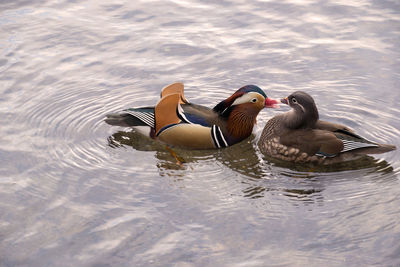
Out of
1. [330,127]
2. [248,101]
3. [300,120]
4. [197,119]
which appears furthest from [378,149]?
[197,119]

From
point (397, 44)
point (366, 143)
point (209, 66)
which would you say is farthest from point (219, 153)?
point (397, 44)

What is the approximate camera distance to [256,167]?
300 inches

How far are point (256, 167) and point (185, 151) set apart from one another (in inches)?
39.2

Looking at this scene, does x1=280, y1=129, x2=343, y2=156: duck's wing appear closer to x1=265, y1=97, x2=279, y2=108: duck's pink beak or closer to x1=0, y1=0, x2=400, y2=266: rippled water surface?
x1=0, y1=0, x2=400, y2=266: rippled water surface

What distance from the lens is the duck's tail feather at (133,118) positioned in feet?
26.3

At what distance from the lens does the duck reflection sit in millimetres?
7074

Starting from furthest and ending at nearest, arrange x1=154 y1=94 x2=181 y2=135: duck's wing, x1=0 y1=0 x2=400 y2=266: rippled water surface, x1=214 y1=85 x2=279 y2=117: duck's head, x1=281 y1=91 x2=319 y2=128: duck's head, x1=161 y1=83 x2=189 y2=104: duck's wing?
x1=161 y1=83 x2=189 y2=104: duck's wing, x1=214 y1=85 x2=279 y2=117: duck's head, x1=154 y1=94 x2=181 y2=135: duck's wing, x1=281 y1=91 x2=319 y2=128: duck's head, x1=0 y1=0 x2=400 y2=266: rippled water surface

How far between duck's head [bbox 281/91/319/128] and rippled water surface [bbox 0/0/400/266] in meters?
0.58

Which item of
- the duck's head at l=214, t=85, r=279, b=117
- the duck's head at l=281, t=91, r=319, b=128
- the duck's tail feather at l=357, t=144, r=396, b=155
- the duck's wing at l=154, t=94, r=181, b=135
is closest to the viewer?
the duck's tail feather at l=357, t=144, r=396, b=155

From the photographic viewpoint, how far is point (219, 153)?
7.93 meters

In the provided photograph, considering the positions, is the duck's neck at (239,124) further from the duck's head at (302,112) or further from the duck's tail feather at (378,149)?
the duck's tail feather at (378,149)

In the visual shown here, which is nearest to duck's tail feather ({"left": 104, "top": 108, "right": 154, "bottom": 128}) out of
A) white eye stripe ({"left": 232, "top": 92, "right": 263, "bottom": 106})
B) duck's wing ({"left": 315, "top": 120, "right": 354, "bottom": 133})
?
white eye stripe ({"left": 232, "top": 92, "right": 263, "bottom": 106})

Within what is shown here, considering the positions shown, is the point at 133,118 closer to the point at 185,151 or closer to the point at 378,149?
the point at 185,151

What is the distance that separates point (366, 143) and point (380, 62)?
3.03 meters
